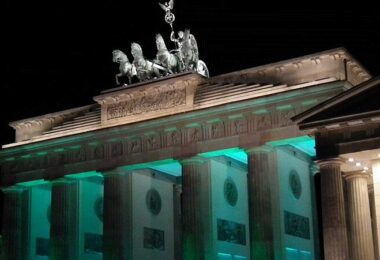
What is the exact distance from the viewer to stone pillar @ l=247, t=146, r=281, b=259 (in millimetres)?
35438

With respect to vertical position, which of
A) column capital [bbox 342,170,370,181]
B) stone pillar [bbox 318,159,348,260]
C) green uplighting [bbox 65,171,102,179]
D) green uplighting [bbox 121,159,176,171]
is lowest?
stone pillar [bbox 318,159,348,260]

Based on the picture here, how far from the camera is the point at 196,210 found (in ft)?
124

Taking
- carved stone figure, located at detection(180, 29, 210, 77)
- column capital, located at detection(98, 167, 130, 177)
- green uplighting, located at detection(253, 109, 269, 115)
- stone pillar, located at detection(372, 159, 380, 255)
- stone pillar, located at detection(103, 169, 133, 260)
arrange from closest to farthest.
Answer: stone pillar, located at detection(372, 159, 380, 255) → green uplighting, located at detection(253, 109, 269, 115) → carved stone figure, located at detection(180, 29, 210, 77) → stone pillar, located at detection(103, 169, 133, 260) → column capital, located at detection(98, 167, 130, 177)

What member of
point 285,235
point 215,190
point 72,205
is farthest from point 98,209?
point 285,235

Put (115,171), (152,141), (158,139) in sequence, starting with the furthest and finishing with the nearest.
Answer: (115,171) < (152,141) < (158,139)

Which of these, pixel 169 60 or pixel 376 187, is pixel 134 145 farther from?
pixel 376 187

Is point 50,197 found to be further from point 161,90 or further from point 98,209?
point 161,90

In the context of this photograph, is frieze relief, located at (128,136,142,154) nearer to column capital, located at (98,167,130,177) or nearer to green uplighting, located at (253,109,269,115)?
column capital, located at (98,167,130,177)

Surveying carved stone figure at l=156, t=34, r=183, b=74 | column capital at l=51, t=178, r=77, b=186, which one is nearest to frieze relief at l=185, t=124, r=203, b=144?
carved stone figure at l=156, t=34, r=183, b=74

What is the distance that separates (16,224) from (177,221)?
998cm

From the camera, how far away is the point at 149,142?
40406 mm

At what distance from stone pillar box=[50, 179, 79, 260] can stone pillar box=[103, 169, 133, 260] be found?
3.00m

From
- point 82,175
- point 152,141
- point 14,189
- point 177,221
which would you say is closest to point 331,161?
point 152,141

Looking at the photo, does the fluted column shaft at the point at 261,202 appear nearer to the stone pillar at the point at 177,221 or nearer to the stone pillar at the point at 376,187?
the stone pillar at the point at 376,187
